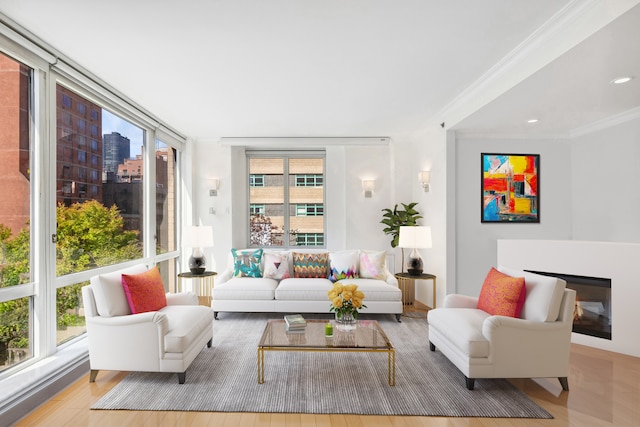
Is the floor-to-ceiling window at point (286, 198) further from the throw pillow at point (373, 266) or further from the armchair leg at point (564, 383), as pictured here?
the armchair leg at point (564, 383)

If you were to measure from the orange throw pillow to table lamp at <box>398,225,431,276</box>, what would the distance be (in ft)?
4.93

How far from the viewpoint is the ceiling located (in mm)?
2295

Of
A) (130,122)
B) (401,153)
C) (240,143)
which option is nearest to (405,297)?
(401,153)

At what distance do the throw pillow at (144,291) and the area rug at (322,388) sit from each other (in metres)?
0.57

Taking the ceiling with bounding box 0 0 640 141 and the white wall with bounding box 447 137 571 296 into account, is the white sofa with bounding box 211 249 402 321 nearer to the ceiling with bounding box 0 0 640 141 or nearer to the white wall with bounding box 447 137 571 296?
the white wall with bounding box 447 137 571 296

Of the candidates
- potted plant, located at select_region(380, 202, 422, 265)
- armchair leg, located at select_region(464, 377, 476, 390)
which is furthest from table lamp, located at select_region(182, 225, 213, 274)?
armchair leg, located at select_region(464, 377, 476, 390)

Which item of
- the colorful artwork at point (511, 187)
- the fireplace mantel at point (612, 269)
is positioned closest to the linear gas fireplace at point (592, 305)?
the fireplace mantel at point (612, 269)

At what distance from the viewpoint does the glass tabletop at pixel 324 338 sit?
2.79 m

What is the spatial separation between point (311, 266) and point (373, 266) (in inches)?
34.7

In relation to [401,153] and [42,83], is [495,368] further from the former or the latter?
[42,83]

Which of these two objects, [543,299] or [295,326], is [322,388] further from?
[543,299]

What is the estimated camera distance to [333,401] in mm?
2553

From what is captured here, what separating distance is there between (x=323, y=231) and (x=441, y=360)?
10.7ft

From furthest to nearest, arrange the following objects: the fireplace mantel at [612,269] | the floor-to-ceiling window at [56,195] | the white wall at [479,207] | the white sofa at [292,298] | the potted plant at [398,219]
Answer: the potted plant at [398,219] < the white wall at [479,207] < the white sofa at [292,298] < the fireplace mantel at [612,269] < the floor-to-ceiling window at [56,195]
